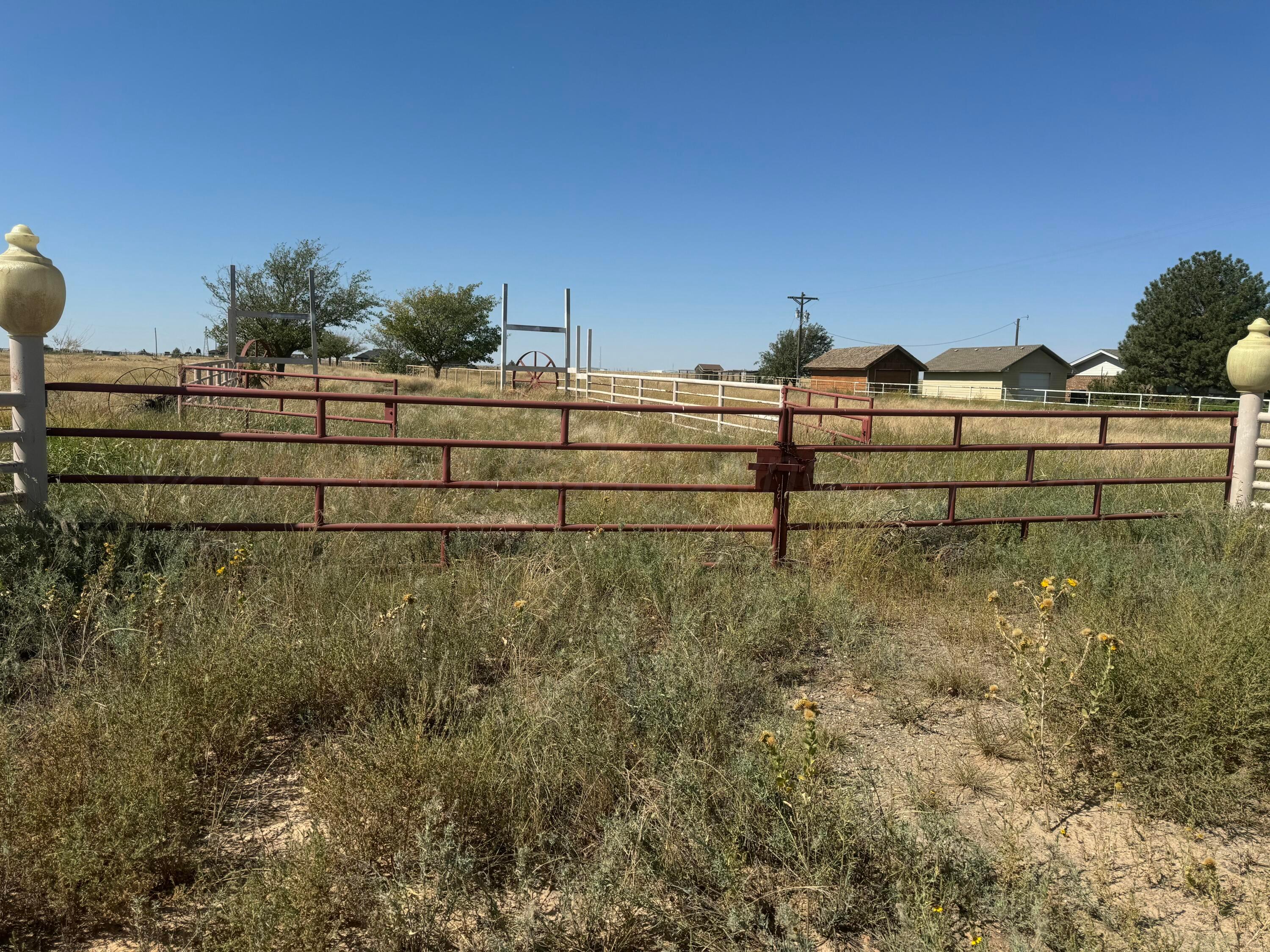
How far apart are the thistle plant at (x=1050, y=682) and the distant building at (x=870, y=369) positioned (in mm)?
49085

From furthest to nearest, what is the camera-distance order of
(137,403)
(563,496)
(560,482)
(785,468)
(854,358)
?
1. (854,358)
2. (137,403)
3. (560,482)
4. (785,468)
5. (563,496)

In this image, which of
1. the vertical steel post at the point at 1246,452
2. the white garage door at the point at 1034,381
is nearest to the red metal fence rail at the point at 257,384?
the vertical steel post at the point at 1246,452

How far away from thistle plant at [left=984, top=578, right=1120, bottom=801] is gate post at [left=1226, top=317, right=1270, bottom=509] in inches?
173

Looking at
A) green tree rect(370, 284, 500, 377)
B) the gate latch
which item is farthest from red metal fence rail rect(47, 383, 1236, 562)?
green tree rect(370, 284, 500, 377)

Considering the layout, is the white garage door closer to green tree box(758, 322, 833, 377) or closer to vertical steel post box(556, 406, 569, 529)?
green tree box(758, 322, 833, 377)

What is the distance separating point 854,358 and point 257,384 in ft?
146

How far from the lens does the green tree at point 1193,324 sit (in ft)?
147

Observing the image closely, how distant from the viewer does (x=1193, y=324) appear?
1810 inches

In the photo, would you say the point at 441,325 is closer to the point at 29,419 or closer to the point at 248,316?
the point at 248,316

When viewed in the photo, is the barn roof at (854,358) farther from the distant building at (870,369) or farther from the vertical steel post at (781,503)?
the vertical steel post at (781,503)

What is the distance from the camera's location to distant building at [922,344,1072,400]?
49.8 meters

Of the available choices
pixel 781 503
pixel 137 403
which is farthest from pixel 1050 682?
pixel 137 403

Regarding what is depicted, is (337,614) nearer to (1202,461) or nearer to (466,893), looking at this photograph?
(466,893)

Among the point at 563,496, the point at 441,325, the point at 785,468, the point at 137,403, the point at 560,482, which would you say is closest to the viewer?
the point at 563,496
